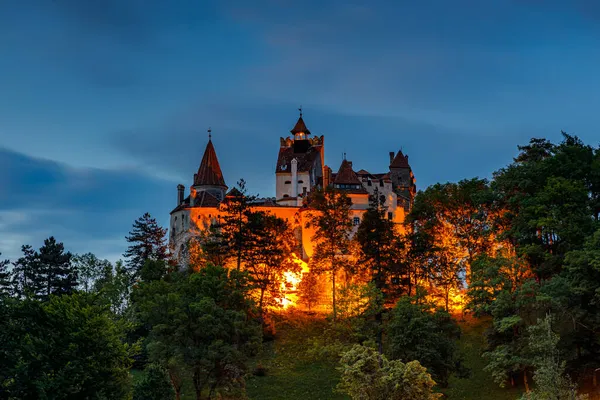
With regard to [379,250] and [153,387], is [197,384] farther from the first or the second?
[379,250]

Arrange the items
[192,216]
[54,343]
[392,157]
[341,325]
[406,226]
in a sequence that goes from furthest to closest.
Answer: [392,157]
[192,216]
[406,226]
[341,325]
[54,343]

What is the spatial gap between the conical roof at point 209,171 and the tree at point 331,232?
60.5 ft

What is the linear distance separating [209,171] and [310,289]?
951 inches

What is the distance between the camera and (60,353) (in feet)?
125

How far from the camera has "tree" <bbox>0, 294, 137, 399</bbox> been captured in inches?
1430

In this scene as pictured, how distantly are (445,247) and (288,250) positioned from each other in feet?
49.8

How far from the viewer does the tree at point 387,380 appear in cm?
3919

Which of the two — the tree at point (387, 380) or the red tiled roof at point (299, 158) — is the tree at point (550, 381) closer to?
the tree at point (387, 380)

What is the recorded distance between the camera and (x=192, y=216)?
283 ft

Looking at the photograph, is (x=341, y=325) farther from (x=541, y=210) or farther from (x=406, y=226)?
(x=406, y=226)

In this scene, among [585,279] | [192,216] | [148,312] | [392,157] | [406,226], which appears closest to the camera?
[585,279]

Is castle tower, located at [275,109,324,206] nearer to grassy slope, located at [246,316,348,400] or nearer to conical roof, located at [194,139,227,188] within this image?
conical roof, located at [194,139,227,188]

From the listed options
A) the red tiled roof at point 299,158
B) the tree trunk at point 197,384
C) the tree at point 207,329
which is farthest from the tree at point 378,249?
the tree trunk at point 197,384

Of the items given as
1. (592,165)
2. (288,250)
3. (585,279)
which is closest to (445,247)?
(288,250)
